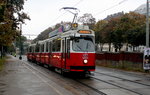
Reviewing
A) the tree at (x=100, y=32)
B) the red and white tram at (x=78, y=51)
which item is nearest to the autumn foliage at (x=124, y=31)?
the tree at (x=100, y=32)

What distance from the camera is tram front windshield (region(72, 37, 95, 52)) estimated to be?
1833cm

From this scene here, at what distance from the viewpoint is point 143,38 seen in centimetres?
4691

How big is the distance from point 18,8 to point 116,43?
94.3ft

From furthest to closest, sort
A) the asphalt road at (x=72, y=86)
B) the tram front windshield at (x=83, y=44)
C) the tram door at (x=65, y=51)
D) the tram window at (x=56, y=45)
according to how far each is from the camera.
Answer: the tram window at (x=56, y=45) < the tram door at (x=65, y=51) < the tram front windshield at (x=83, y=44) < the asphalt road at (x=72, y=86)

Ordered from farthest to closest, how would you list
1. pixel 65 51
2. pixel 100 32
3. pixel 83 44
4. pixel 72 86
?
pixel 100 32, pixel 65 51, pixel 83 44, pixel 72 86

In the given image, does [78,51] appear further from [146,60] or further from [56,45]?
[146,60]

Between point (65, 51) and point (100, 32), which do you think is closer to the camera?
point (65, 51)

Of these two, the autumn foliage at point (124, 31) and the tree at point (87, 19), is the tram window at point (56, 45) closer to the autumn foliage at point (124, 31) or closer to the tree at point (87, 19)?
the autumn foliage at point (124, 31)

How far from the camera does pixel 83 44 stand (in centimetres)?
1855

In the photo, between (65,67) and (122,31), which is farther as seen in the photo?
(122,31)

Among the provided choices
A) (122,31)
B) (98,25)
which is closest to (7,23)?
(122,31)

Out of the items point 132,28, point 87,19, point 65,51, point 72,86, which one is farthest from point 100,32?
point 72,86

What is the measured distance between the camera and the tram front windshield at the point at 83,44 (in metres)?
18.3

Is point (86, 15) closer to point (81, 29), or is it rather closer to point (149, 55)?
point (149, 55)
